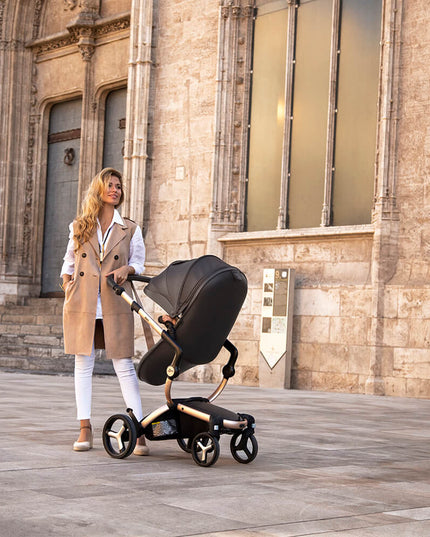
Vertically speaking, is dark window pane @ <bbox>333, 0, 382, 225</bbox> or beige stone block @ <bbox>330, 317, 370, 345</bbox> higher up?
dark window pane @ <bbox>333, 0, 382, 225</bbox>

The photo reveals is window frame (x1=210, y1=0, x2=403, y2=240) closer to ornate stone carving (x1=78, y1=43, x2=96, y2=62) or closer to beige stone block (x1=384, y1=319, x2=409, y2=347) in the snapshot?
beige stone block (x1=384, y1=319, x2=409, y2=347)

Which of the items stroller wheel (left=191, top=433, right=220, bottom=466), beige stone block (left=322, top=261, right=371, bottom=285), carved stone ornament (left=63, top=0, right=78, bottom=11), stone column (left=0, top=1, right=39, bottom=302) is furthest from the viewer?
stone column (left=0, top=1, right=39, bottom=302)

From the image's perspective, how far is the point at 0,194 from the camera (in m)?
23.2

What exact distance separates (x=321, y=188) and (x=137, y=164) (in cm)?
379

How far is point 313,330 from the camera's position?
14.6 m

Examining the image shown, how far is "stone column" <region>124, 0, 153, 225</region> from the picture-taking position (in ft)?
57.6

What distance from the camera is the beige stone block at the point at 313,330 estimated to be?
14.4 meters

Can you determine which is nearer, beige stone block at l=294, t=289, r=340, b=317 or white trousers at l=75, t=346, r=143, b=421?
white trousers at l=75, t=346, r=143, b=421

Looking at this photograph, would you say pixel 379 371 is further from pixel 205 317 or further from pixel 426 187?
pixel 205 317

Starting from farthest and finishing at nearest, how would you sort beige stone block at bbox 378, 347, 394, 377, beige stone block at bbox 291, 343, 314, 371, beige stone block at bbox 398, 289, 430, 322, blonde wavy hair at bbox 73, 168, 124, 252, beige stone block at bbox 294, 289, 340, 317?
beige stone block at bbox 291, 343, 314, 371 < beige stone block at bbox 294, 289, 340, 317 < beige stone block at bbox 378, 347, 394, 377 < beige stone block at bbox 398, 289, 430, 322 < blonde wavy hair at bbox 73, 168, 124, 252

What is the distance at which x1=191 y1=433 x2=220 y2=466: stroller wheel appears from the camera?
5574mm

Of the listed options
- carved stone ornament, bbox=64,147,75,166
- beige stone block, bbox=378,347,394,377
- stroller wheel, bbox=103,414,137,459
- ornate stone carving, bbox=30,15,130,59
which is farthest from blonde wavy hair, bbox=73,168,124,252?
carved stone ornament, bbox=64,147,75,166

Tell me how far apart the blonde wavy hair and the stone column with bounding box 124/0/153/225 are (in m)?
11.1

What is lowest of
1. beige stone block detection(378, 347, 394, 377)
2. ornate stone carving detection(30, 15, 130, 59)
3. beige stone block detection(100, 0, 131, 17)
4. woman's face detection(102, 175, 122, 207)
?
beige stone block detection(378, 347, 394, 377)
